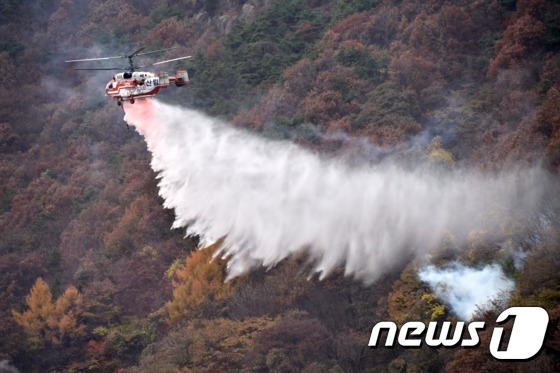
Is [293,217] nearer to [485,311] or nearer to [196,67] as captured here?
[485,311]

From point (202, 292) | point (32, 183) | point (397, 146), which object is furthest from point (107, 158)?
point (397, 146)

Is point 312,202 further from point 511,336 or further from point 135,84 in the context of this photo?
point 511,336

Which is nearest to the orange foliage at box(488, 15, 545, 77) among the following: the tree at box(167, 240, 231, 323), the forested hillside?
the forested hillside

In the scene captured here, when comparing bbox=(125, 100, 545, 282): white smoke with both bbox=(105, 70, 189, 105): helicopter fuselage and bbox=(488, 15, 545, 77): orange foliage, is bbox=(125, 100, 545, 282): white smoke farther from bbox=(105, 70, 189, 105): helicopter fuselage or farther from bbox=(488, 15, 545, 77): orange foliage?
bbox=(488, 15, 545, 77): orange foliage

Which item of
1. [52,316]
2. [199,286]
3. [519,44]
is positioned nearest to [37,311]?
[52,316]

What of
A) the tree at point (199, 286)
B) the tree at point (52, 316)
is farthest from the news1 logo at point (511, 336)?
the tree at point (52, 316)

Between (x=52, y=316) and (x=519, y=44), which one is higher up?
(x=519, y=44)
